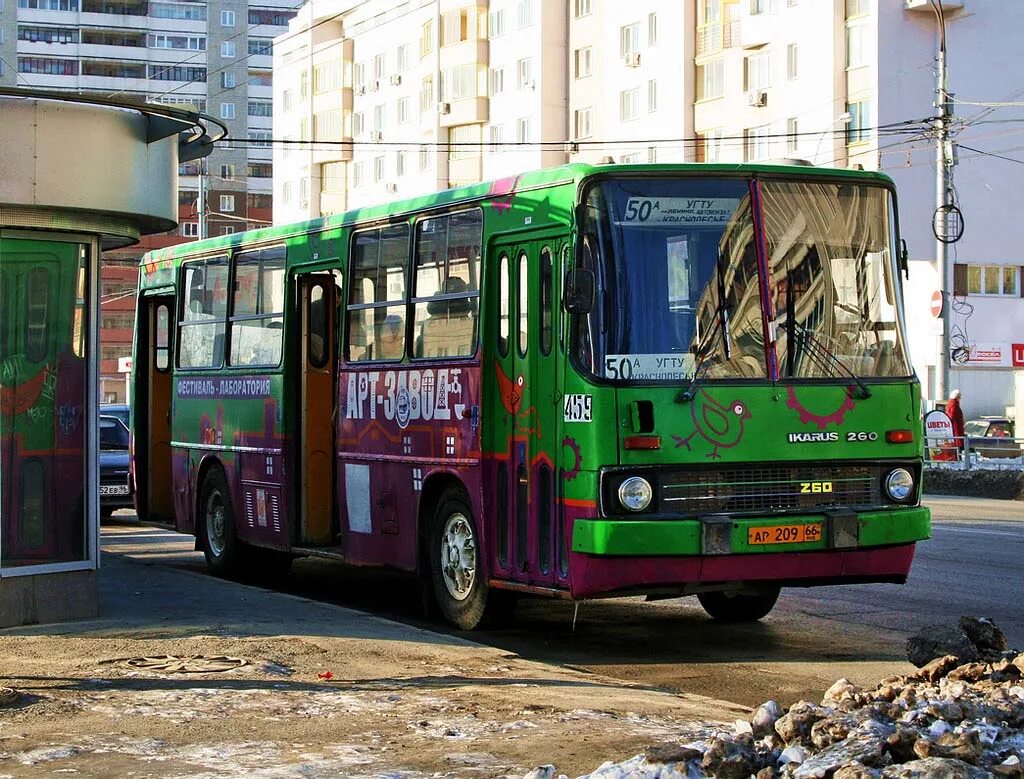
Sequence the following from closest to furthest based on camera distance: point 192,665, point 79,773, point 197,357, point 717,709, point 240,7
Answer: point 79,773 < point 717,709 < point 192,665 < point 197,357 < point 240,7

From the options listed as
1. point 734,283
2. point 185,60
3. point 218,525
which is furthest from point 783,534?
point 185,60

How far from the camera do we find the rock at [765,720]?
6.96 meters

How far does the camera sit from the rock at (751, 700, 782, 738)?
6.96m

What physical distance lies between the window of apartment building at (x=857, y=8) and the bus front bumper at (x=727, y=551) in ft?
153

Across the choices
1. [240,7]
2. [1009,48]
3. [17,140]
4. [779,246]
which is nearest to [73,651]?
[17,140]

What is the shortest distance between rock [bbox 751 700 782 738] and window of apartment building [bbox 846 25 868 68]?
165 ft

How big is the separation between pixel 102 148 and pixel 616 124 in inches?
2245

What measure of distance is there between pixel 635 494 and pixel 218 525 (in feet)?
24.4

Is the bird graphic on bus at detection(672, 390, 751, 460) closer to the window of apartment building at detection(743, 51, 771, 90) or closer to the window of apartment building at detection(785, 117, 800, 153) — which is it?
the window of apartment building at detection(785, 117, 800, 153)

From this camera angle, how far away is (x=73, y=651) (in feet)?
34.2

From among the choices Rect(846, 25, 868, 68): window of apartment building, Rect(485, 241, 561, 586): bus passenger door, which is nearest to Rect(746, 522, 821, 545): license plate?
Rect(485, 241, 561, 586): bus passenger door

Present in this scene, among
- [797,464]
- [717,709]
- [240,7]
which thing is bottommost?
[717,709]

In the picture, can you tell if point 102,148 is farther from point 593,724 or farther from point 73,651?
point 593,724

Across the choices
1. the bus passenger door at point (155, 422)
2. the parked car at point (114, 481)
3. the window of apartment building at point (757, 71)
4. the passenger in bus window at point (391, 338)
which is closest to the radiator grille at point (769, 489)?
the passenger in bus window at point (391, 338)
